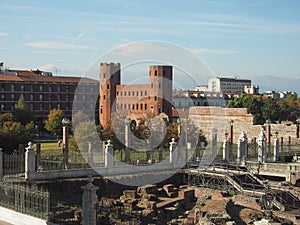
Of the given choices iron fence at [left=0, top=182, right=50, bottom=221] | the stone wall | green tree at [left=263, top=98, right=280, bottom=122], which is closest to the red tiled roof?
the stone wall

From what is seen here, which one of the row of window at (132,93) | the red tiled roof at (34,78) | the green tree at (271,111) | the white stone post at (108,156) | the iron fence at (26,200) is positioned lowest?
the iron fence at (26,200)

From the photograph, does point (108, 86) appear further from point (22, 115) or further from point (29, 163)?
point (29, 163)

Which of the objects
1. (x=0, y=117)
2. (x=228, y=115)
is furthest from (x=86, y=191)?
(x=228, y=115)

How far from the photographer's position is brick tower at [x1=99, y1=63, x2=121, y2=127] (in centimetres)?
6128

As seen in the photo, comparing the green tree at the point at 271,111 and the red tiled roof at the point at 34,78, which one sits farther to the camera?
the red tiled roof at the point at 34,78

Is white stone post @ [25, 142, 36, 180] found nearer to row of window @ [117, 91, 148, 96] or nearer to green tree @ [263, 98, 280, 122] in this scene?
row of window @ [117, 91, 148, 96]

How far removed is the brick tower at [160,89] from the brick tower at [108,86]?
6178 millimetres

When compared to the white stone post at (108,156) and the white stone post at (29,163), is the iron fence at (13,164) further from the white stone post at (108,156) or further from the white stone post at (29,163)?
the white stone post at (108,156)

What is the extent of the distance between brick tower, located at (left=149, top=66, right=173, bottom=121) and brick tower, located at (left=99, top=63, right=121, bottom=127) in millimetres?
6178

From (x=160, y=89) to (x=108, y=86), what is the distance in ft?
26.7

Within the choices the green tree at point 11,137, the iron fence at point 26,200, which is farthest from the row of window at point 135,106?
the iron fence at point 26,200

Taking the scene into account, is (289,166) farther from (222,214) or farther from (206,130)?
(206,130)

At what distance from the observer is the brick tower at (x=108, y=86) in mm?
61281

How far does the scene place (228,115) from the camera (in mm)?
53375
